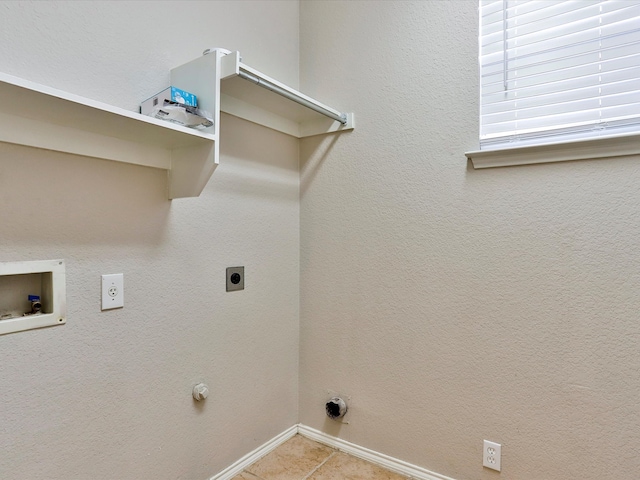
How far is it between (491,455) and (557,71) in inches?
57.6

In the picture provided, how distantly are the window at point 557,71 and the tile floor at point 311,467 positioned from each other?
1.48 meters

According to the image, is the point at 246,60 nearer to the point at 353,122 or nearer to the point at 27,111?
the point at 353,122

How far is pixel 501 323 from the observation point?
145cm

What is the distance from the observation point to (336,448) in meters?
1.85

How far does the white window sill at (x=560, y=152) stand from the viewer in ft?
4.00

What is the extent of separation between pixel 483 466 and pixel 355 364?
0.64 m

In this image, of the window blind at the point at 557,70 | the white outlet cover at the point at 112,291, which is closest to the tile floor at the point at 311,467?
the white outlet cover at the point at 112,291

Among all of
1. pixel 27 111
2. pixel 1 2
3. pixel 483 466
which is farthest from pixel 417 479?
pixel 1 2

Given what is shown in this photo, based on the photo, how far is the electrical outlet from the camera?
1.45 meters

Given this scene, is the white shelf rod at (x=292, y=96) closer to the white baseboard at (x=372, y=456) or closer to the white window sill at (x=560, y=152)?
the white window sill at (x=560, y=152)

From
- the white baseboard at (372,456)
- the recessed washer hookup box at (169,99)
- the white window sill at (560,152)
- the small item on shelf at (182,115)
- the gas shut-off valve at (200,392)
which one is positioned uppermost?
the recessed washer hookup box at (169,99)

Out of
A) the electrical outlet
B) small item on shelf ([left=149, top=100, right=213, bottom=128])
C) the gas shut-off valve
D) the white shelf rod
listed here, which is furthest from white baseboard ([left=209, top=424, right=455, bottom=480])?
the white shelf rod

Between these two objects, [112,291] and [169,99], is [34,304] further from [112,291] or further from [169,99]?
[169,99]

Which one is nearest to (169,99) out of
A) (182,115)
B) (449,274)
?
(182,115)
